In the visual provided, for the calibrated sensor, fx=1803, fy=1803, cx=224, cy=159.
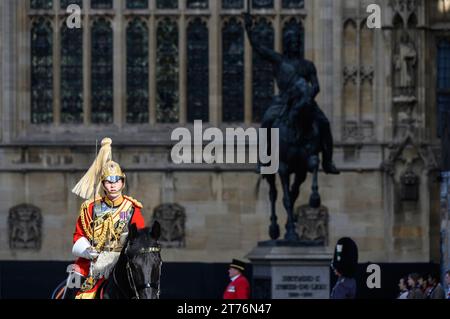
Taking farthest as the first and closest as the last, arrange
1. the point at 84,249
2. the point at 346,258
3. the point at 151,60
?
1. the point at 151,60
2. the point at 346,258
3. the point at 84,249

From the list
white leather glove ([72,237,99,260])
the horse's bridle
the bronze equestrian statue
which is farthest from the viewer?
the bronze equestrian statue

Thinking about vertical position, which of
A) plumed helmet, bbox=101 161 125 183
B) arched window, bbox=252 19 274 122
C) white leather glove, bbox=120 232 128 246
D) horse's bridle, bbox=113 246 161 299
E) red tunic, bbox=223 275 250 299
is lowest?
red tunic, bbox=223 275 250 299

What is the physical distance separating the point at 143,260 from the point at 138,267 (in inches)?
2.6

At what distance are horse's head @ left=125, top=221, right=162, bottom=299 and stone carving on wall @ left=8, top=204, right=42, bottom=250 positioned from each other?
73.0 feet

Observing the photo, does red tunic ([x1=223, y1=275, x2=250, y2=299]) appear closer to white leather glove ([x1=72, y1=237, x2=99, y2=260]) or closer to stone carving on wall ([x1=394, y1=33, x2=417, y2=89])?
stone carving on wall ([x1=394, y1=33, x2=417, y2=89])

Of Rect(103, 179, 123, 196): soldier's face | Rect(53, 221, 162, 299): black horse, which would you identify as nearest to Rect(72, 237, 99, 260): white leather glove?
Rect(53, 221, 162, 299): black horse

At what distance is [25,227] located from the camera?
36125mm

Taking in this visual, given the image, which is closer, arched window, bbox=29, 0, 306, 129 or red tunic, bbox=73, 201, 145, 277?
red tunic, bbox=73, 201, 145, 277

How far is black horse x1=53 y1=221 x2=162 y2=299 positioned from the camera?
13.8 meters

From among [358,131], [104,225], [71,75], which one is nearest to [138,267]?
[104,225]

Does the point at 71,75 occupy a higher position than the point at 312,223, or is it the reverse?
the point at 71,75

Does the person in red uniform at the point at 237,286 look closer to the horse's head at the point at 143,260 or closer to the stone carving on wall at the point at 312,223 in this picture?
the stone carving on wall at the point at 312,223

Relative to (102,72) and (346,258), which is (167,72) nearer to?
(102,72)

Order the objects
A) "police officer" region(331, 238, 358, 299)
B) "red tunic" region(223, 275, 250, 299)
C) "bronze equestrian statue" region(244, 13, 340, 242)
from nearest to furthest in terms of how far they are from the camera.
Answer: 1. "police officer" region(331, 238, 358, 299)
2. "red tunic" region(223, 275, 250, 299)
3. "bronze equestrian statue" region(244, 13, 340, 242)
